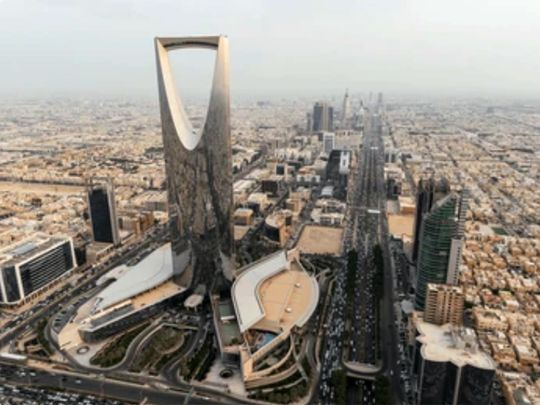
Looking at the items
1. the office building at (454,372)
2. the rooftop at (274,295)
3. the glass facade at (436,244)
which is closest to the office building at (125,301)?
the rooftop at (274,295)

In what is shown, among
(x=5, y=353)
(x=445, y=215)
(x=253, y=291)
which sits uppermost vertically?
(x=445, y=215)

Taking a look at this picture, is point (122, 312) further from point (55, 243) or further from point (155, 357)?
point (55, 243)

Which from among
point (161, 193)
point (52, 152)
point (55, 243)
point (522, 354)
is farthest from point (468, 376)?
point (52, 152)

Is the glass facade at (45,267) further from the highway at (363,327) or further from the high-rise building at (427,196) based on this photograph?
the high-rise building at (427,196)

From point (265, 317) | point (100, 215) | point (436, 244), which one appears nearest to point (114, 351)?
point (265, 317)

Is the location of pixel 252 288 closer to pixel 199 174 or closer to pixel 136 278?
pixel 199 174

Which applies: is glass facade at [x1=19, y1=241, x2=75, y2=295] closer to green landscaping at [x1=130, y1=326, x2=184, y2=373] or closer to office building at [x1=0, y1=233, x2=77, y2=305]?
office building at [x1=0, y1=233, x2=77, y2=305]

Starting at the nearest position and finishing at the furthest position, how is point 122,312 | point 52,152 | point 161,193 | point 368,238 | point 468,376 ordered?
point 468,376 → point 122,312 → point 368,238 → point 161,193 → point 52,152
